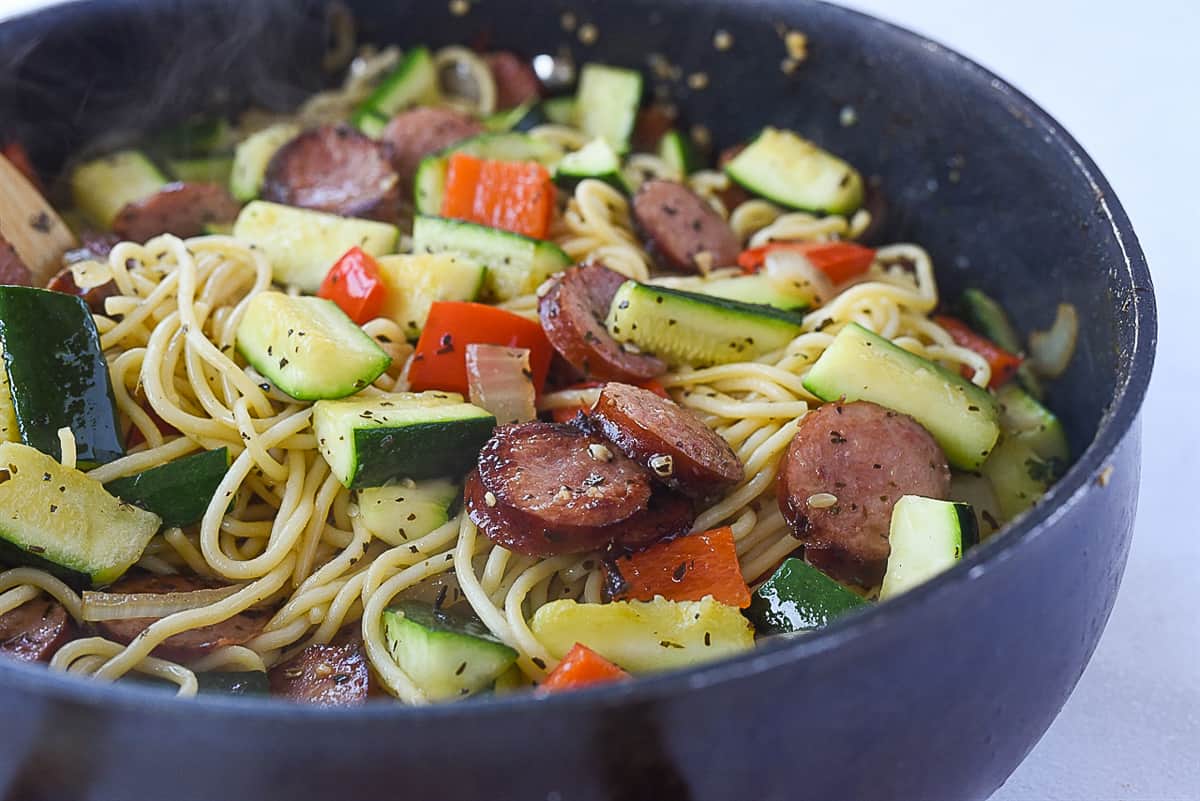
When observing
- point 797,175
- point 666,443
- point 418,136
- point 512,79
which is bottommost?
point 418,136

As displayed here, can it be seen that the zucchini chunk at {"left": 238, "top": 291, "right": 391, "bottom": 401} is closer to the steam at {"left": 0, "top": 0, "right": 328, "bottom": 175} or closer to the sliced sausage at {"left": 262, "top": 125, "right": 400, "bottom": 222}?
the sliced sausage at {"left": 262, "top": 125, "right": 400, "bottom": 222}

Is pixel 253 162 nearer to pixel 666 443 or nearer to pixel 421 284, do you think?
pixel 421 284

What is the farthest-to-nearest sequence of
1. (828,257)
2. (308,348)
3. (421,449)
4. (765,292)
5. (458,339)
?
(828,257), (765,292), (458,339), (308,348), (421,449)

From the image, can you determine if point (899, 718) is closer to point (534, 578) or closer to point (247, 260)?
point (534, 578)

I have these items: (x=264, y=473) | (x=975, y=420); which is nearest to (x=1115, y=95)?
(x=975, y=420)

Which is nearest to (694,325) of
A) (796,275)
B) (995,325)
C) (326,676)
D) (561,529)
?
(796,275)

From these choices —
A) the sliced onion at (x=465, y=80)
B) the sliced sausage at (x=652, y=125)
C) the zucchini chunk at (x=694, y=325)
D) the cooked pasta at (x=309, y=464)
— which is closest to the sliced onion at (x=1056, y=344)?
the cooked pasta at (x=309, y=464)

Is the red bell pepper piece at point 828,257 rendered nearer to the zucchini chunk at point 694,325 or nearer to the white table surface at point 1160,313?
the zucchini chunk at point 694,325
